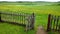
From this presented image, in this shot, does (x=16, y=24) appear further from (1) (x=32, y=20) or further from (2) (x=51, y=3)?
(2) (x=51, y=3)

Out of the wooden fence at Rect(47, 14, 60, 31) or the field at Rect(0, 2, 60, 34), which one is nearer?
the wooden fence at Rect(47, 14, 60, 31)

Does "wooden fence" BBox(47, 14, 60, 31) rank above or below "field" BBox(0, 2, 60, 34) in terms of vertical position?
above

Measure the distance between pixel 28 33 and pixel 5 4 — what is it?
63.1ft

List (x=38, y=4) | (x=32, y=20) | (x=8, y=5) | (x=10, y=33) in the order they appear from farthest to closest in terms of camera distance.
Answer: (x=38, y=4) < (x=8, y=5) < (x=32, y=20) < (x=10, y=33)

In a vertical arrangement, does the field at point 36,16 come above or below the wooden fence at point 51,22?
below

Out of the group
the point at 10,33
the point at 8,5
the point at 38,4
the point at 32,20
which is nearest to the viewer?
the point at 10,33

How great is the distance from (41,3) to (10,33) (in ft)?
70.1

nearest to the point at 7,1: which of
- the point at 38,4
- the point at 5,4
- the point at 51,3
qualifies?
the point at 5,4

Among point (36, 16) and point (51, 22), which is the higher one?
point (51, 22)

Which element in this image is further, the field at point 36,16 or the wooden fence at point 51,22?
the field at point 36,16

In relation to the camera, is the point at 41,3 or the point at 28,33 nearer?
the point at 28,33

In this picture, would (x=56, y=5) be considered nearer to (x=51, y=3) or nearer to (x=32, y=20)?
(x=51, y=3)

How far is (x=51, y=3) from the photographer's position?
3189 centimetres

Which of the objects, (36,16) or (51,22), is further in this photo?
(36,16)
